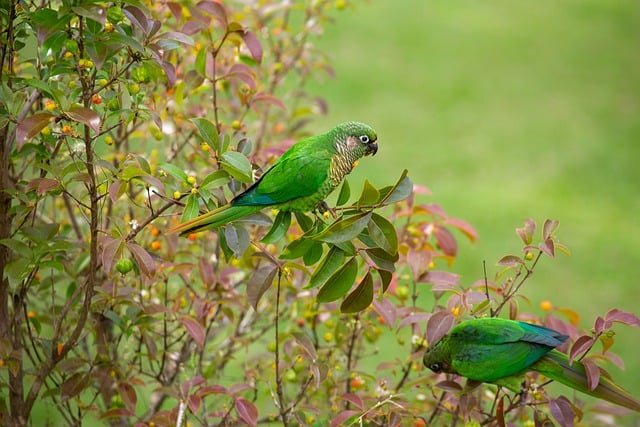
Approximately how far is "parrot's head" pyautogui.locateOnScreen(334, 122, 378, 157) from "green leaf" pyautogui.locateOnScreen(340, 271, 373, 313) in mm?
425

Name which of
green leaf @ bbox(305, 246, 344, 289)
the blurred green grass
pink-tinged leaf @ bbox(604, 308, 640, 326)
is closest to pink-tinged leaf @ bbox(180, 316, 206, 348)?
green leaf @ bbox(305, 246, 344, 289)

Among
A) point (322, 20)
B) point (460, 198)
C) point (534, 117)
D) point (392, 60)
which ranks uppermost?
point (392, 60)

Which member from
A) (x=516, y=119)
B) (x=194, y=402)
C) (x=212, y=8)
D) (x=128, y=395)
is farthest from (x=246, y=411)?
(x=516, y=119)

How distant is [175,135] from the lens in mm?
3037

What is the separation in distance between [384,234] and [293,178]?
340 millimetres

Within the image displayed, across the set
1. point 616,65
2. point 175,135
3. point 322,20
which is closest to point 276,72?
point 322,20

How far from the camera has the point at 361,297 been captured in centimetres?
186

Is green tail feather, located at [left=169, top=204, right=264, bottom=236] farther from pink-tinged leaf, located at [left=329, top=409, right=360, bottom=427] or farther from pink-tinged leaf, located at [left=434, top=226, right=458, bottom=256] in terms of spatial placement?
pink-tinged leaf, located at [left=434, top=226, right=458, bottom=256]

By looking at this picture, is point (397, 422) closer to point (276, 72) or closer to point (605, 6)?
point (276, 72)

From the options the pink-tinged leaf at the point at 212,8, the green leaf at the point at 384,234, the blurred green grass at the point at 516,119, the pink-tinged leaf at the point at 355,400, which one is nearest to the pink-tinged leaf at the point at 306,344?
the pink-tinged leaf at the point at 355,400

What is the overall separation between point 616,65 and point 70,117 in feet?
22.2

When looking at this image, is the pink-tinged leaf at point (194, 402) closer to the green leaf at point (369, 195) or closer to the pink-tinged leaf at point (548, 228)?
the green leaf at point (369, 195)

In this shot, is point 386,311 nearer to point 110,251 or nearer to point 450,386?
point 450,386

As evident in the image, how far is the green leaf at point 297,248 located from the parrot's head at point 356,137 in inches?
14.2
